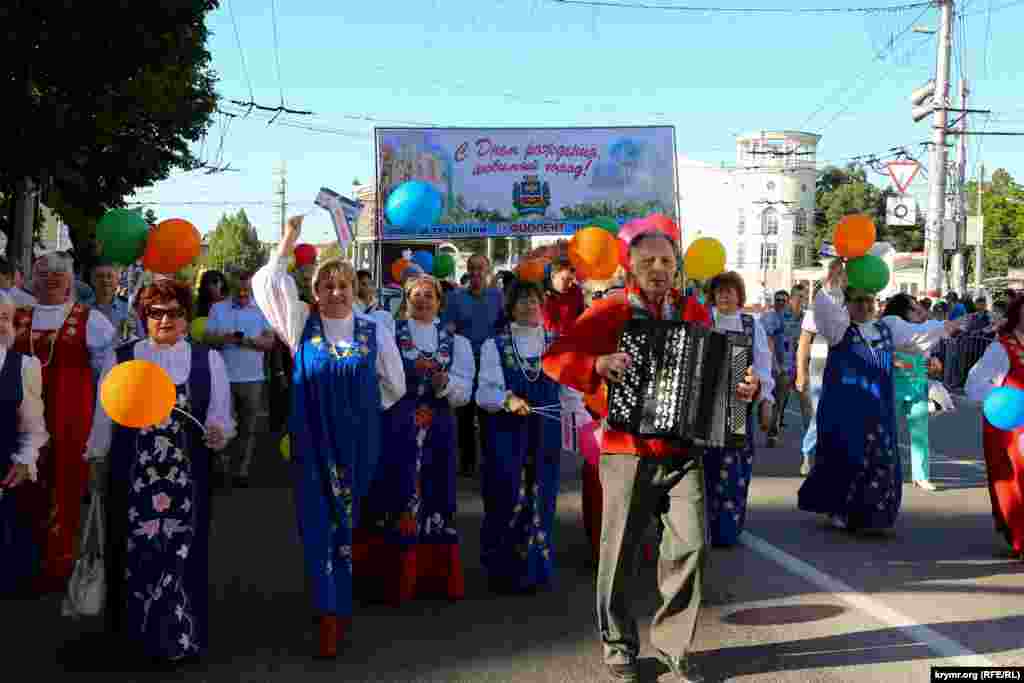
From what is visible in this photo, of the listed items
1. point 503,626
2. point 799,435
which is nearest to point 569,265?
point 503,626

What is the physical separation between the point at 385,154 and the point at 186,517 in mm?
13765

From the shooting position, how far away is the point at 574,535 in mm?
8375

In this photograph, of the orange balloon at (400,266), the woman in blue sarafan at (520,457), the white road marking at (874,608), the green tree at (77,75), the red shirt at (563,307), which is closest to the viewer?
the white road marking at (874,608)

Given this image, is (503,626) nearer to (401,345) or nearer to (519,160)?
(401,345)

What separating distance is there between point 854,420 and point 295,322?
458 cm

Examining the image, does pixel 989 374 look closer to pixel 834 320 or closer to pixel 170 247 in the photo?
pixel 834 320

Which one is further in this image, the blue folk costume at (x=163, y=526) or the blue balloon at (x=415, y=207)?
the blue balloon at (x=415, y=207)

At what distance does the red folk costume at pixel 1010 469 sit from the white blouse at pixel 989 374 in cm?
3

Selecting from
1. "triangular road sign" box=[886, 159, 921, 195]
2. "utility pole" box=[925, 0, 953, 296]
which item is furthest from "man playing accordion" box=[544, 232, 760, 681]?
"triangular road sign" box=[886, 159, 921, 195]

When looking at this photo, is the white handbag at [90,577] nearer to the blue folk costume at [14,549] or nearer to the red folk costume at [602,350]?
the blue folk costume at [14,549]

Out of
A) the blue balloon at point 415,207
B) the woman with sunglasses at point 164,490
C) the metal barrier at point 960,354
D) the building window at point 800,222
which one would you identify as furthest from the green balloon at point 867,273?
the building window at point 800,222

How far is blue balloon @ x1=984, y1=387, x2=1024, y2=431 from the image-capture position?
6.89 metres

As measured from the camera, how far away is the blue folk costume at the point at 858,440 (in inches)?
326

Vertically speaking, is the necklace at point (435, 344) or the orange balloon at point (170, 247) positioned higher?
the orange balloon at point (170, 247)
